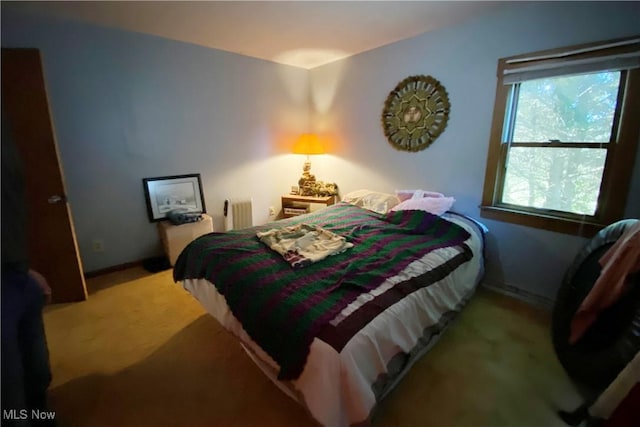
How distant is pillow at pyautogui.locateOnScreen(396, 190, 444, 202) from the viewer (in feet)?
9.41

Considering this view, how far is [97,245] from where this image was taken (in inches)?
114

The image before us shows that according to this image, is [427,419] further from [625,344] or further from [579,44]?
[579,44]

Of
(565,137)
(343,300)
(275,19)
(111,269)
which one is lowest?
(111,269)

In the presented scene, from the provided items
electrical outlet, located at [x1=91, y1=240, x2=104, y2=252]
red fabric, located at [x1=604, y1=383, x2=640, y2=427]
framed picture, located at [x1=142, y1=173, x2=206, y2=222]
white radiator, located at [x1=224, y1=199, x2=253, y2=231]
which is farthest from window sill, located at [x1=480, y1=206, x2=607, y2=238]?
electrical outlet, located at [x1=91, y1=240, x2=104, y2=252]

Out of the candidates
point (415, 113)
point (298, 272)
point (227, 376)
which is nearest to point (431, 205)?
point (415, 113)

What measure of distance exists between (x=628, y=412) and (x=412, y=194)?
2.13 meters

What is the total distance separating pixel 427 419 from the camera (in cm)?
145

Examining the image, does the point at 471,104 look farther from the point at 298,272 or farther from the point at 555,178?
the point at 298,272

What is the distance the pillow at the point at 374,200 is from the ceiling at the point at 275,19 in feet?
5.34

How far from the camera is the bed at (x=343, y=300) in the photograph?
1207 millimetres

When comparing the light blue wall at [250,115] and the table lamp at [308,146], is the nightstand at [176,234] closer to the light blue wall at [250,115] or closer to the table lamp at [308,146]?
the light blue wall at [250,115]

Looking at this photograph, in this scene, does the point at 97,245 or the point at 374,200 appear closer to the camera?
the point at 97,245

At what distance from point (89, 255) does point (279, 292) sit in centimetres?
252

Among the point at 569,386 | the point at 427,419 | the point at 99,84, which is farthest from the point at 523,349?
the point at 99,84
